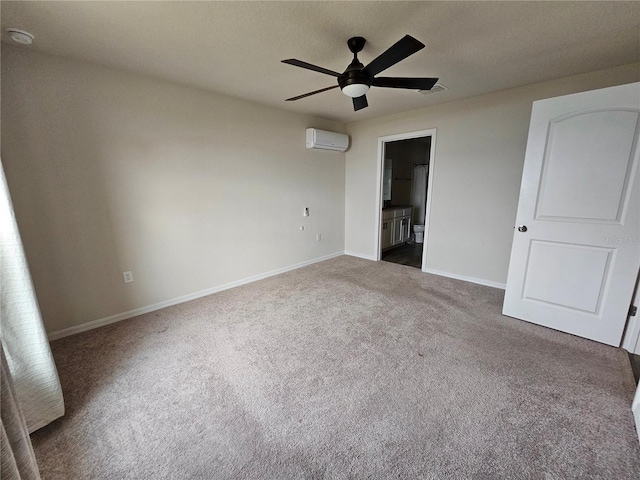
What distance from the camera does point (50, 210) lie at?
2.19 metres

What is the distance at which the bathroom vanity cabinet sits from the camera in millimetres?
4934

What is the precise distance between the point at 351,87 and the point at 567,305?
2642 millimetres

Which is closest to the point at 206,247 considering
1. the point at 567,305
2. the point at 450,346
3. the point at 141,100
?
the point at 141,100

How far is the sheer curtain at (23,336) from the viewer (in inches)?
49.8

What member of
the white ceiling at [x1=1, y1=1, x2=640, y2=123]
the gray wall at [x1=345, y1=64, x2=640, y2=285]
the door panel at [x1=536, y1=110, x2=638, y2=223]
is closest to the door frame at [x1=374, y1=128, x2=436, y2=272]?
the gray wall at [x1=345, y1=64, x2=640, y2=285]

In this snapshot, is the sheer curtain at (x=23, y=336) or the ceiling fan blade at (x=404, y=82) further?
the ceiling fan blade at (x=404, y=82)

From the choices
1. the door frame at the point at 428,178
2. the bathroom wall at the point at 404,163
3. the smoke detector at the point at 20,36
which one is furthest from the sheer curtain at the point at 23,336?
the bathroom wall at the point at 404,163

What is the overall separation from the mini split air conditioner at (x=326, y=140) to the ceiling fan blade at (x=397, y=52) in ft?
7.00

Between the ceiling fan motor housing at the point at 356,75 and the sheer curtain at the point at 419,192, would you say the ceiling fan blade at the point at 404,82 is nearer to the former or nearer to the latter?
the ceiling fan motor housing at the point at 356,75

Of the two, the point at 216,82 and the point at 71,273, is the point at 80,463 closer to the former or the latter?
the point at 71,273

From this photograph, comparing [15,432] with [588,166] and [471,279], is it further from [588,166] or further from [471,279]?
[471,279]

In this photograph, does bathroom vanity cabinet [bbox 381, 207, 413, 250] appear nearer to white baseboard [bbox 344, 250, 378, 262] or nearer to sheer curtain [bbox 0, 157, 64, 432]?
white baseboard [bbox 344, 250, 378, 262]

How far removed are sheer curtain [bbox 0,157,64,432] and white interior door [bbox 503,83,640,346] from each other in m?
3.60

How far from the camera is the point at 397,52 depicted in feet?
5.06
